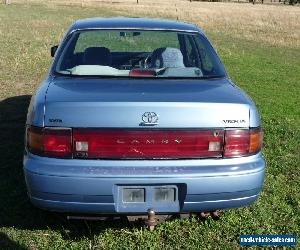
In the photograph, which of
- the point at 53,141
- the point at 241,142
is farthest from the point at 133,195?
the point at 241,142

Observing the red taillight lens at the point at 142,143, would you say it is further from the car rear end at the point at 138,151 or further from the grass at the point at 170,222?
the grass at the point at 170,222

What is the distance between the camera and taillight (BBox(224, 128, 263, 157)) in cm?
316

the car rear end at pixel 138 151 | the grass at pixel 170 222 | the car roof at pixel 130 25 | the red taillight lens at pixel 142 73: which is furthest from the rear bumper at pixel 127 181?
the car roof at pixel 130 25

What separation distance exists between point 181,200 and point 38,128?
1.07 m

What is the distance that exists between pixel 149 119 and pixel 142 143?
170mm

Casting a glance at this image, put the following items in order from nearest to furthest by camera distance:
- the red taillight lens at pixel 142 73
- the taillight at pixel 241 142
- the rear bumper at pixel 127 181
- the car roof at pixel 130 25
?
the rear bumper at pixel 127 181 < the taillight at pixel 241 142 < the red taillight lens at pixel 142 73 < the car roof at pixel 130 25

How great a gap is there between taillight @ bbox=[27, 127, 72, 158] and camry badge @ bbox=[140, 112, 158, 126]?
0.49 m

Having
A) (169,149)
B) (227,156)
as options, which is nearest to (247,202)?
(227,156)

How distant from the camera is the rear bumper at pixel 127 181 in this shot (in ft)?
9.95

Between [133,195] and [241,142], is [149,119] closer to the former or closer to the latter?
[133,195]

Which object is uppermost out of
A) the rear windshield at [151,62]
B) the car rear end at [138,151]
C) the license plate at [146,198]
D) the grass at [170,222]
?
the rear windshield at [151,62]

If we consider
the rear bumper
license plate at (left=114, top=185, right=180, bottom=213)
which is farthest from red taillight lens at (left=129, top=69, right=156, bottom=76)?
license plate at (left=114, top=185, right=180, bottom=213)

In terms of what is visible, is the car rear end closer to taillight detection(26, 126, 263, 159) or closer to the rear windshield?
taillight detection(26, 126, 263, 159)

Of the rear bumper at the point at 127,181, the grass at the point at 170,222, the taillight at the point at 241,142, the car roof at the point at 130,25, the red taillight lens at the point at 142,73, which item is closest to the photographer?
the rear bumper at the point at 127,181
